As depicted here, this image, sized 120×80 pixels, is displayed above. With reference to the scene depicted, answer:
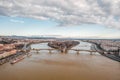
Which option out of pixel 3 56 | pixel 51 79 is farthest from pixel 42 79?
pixel 3 56

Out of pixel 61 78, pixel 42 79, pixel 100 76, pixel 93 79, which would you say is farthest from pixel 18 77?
pixel 100 76

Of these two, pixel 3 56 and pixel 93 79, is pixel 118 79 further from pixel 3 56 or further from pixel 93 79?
pixel 3 56

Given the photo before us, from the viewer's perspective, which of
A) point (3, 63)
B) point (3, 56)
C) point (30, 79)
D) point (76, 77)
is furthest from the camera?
point (3, 56)

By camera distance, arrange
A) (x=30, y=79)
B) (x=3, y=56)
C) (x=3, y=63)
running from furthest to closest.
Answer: (x=3, y=56), (x=3, y=63), (x=30, y=79)

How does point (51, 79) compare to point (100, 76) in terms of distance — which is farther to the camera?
point (100, 76)

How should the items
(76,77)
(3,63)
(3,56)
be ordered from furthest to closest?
(3,56) < (3,63) < (76,77)

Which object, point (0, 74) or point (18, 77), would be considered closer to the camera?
point (18, 77)

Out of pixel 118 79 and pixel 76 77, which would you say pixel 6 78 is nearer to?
pixel 76 77

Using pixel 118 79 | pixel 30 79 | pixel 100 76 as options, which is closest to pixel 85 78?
pixel 100 76
